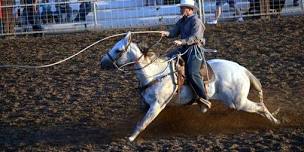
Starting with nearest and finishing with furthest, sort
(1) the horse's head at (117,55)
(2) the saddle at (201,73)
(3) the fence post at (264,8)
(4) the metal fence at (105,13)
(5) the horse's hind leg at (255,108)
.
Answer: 1. (1) the horse's head at (117,55)
2. (2) the saddle at (201,73)
3. (5) the horse's hind leg at (255,108)
4. (3) the fence post at (264,8)
5. (4) the metal fence at (105,13)

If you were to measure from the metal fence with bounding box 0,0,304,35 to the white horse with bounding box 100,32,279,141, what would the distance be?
767cm

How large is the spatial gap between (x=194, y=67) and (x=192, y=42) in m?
0.36

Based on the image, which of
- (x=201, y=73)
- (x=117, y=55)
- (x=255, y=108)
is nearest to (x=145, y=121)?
(x=117, y=55)

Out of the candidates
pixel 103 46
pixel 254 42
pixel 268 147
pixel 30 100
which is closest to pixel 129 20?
pixel 103 46

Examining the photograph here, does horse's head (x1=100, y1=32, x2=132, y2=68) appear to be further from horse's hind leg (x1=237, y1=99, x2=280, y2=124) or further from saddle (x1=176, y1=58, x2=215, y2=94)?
horse's hind leg (x1=237, y1=99, x2=280, y2=124)

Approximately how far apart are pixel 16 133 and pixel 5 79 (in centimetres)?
369

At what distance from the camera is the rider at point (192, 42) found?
8555mm

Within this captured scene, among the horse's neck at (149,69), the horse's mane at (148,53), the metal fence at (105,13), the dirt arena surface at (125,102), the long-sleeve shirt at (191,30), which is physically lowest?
the dirt arena surface at (125,102)

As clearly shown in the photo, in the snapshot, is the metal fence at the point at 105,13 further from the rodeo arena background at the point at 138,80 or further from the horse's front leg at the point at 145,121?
the horse's front leg at the point at 145,121

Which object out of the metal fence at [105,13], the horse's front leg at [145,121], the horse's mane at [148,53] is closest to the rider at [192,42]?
the horse's mane at [148,53]

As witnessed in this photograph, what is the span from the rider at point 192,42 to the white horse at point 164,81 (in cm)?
14

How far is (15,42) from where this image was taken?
52.4 feet

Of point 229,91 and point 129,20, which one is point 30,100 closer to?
point 229,91

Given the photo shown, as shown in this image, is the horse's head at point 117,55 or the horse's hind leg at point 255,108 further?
the horse's hind leg at point 255,108
